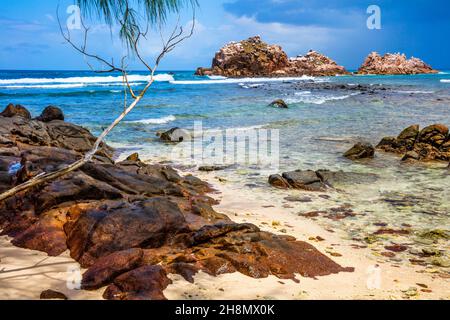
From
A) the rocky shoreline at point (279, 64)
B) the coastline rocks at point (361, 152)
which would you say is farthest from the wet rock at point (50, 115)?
the rocky shoreline at point (279, 64)

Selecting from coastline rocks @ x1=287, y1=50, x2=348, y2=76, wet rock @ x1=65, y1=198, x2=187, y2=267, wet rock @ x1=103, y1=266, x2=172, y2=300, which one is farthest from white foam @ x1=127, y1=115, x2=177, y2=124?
coastline rocks @ x1=287, y1=50, x2=348, y2=76

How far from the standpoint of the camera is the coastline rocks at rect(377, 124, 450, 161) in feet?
37.1

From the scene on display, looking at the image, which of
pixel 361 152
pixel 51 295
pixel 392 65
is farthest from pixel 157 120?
pixel 392 65

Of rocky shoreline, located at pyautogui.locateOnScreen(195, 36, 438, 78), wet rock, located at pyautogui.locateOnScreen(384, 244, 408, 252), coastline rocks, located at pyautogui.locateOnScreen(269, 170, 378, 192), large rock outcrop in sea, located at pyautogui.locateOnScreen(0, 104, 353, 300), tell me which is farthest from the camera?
rocky shoreline, located at pyautogui.locateOnScreen(195, 36, 438, 78)

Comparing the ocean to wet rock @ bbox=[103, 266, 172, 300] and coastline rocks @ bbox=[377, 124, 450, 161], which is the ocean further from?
wet rock @ bbox=[103, 266, 172, 300]

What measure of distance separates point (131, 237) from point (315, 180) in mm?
5241

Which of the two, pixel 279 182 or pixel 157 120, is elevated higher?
pixel 157 120

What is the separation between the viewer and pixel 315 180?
8695mm

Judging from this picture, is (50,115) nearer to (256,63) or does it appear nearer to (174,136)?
(174,136)

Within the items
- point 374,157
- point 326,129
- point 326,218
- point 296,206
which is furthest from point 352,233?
point 326,129

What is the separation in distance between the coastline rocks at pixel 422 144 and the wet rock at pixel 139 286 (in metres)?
9.61

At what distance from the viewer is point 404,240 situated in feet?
18.9

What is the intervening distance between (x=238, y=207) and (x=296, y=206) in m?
1.11

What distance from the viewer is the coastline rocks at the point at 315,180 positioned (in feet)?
28.1
